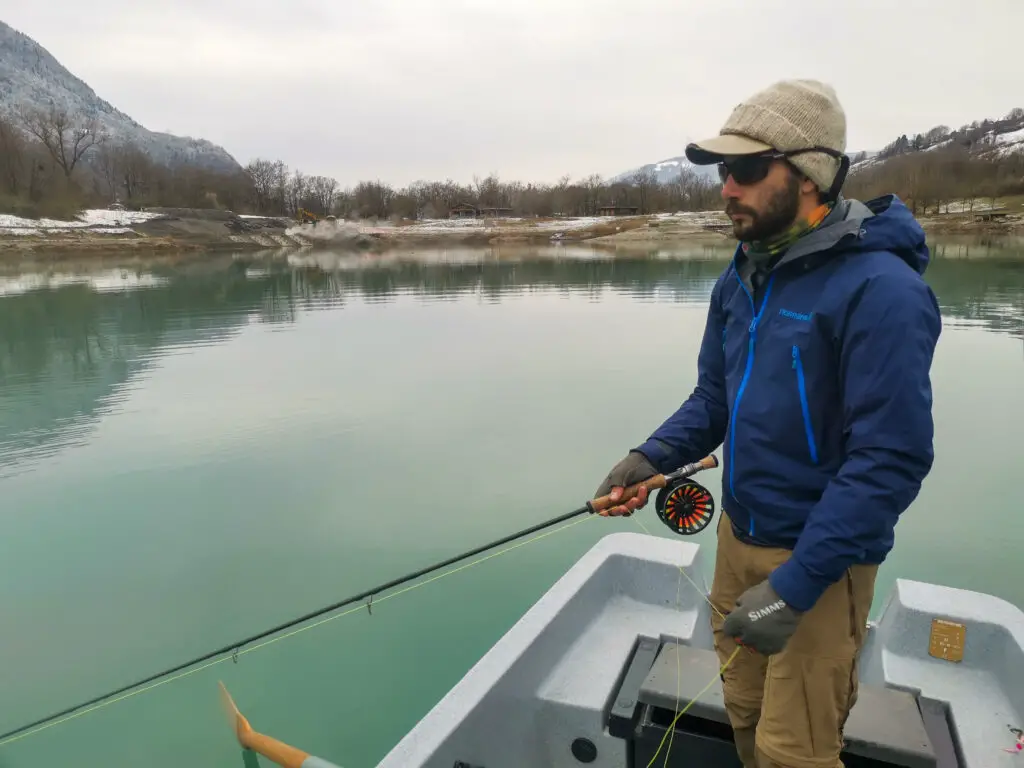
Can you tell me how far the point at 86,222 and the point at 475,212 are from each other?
57.2m

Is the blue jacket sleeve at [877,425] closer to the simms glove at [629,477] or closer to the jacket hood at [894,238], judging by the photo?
the jacket hood at [894,238]

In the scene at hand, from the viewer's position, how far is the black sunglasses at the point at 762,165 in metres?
1.91

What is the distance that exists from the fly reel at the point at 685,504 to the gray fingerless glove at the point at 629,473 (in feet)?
0.31

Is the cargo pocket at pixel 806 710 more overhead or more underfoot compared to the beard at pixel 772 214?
more underfoot

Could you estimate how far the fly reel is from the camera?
2.64 m

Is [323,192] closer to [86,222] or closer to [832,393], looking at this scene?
[86,222]

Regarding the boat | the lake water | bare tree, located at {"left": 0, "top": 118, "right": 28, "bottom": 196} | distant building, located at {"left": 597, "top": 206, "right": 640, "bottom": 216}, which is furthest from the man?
distant building, located at {"left": 597, "top": 206, "right": 640, "bottom": 216}

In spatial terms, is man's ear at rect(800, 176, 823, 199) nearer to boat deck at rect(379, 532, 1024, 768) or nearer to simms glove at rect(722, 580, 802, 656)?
simms glove at rect(722, 580, 802, 656)

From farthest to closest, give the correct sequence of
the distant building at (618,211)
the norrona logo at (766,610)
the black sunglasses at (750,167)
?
the distant building at (618,211) < the black sunglasses at (750,167) < the norrona logo at (766,610)

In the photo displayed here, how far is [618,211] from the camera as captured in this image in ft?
356

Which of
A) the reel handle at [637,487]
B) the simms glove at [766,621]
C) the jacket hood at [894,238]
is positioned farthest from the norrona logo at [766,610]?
the jacket hood at [894,238]

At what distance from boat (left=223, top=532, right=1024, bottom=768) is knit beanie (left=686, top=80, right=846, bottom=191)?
1.92m

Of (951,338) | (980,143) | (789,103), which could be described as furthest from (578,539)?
(980,143)

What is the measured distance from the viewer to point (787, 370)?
6.39ft
